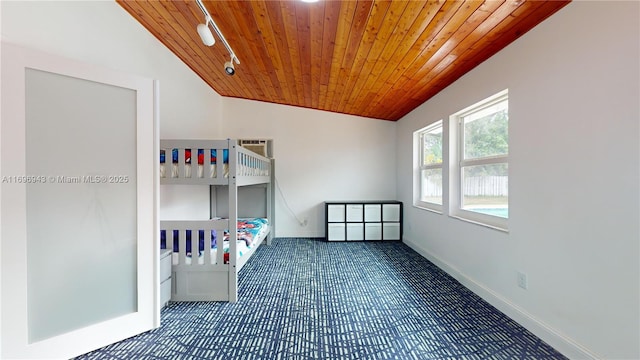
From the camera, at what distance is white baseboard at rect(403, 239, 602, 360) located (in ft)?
4.46

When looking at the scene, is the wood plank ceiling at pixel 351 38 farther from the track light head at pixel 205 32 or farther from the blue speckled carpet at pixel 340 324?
the blue speckled carpet at pixel 340 324

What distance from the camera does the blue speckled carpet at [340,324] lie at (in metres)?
1.44

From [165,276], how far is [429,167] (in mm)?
3311

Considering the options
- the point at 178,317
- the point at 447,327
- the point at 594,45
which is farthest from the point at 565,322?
the point at 178,317

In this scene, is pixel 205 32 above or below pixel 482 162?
above

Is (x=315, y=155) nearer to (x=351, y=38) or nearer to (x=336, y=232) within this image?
(x=336, y=232)

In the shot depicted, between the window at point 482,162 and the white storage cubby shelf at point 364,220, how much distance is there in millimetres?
1374

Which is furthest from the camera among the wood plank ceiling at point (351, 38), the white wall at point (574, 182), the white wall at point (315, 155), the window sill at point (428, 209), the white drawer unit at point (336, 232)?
the white wall at point (315, 155)

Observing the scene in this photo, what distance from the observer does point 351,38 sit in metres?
1.95

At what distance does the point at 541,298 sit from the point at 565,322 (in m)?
0.17

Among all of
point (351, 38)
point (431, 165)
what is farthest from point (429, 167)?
point (351, 38)

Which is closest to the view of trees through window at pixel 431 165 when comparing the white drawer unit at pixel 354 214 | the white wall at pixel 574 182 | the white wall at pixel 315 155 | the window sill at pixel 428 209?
the window sill at pixel 428 209

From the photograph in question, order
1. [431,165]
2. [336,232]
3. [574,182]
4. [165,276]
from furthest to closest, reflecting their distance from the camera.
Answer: [336,232] → [431,165] → [165,276] → [574,182]

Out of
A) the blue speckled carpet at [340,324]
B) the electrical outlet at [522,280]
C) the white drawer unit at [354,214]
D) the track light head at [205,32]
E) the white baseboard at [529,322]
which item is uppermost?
the track light head at [205,32]
